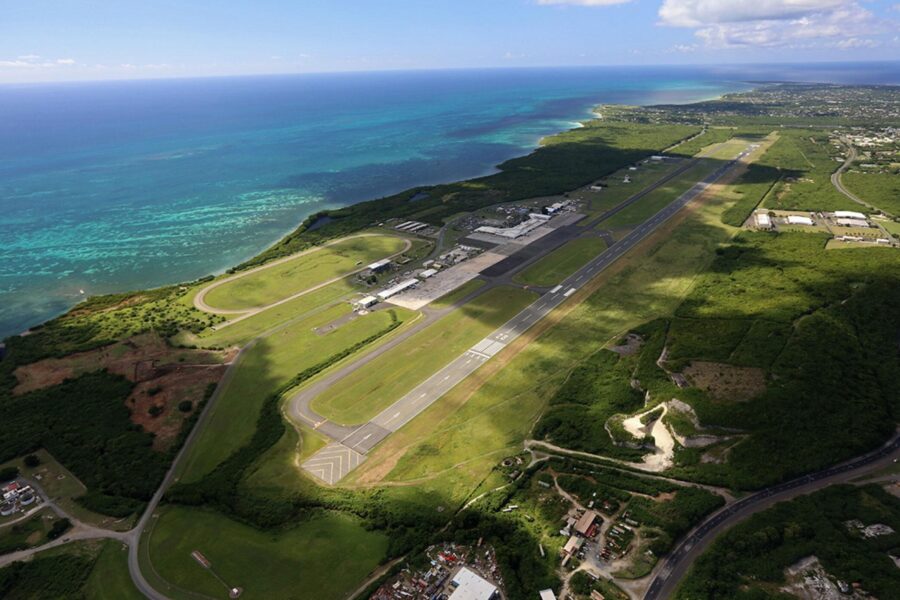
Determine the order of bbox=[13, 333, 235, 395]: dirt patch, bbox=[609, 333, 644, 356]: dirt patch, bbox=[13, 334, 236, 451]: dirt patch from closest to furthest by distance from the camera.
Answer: bbox=[13, 334, 236, 451]: dirt patch → bbox=[13, 333, 235, 395]: dirt patch → bbox=[609, 333, 644, 356]: dirt patch

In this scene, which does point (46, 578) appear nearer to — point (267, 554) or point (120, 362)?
point (267, 554)

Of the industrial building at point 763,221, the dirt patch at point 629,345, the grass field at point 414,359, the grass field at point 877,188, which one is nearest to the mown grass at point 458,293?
the grass field at point 414,359

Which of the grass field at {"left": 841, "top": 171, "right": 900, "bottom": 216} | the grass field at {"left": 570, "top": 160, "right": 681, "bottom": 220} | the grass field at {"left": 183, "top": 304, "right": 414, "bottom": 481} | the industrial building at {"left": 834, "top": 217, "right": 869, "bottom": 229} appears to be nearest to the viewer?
the grass field at {"left": 183, "top": 304, "right": 414, "bottom": 481}

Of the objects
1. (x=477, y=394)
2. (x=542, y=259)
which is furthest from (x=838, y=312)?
(x=477, y=394)

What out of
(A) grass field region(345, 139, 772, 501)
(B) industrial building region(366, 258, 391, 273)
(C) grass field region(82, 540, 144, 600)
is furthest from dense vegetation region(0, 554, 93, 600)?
(B) industrial building region(366, 258, 391, 273)

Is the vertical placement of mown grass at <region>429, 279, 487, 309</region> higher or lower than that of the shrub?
higher

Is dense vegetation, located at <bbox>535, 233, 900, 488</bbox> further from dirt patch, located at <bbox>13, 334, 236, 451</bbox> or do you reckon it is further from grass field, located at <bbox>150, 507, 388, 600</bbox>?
dirt patch, located at <bbox>13, 334, 236, 451</bbox>
